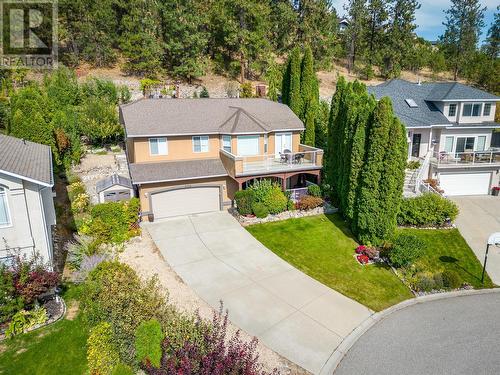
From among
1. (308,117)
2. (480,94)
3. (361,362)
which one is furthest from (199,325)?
(480,94)

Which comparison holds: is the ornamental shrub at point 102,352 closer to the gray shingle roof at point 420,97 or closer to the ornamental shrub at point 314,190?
the ornamental shrub at point 314,190

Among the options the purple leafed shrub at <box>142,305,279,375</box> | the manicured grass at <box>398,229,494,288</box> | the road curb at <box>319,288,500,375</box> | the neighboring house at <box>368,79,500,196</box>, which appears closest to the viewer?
the purple leafed shrub at <box>142,305,279,375</box>

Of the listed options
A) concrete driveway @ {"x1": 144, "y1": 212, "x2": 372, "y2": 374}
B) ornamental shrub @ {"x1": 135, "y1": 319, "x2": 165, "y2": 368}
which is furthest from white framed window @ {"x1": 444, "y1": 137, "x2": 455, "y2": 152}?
ornamental shrub @ {"x1": 135, "y1": 319, "x2": 165, "y2": 368}

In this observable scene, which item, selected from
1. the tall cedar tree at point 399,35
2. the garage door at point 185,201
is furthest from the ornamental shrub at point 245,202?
the tall cedar tree at point 399,35

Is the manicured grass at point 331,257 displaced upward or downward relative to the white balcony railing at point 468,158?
downward

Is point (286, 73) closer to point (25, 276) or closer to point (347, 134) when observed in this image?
point (347, 134)

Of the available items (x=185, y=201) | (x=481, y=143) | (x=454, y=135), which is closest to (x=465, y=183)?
(x=454, y=135)

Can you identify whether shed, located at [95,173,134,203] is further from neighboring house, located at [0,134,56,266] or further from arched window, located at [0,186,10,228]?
arched window, located at [0,186,10,228]
